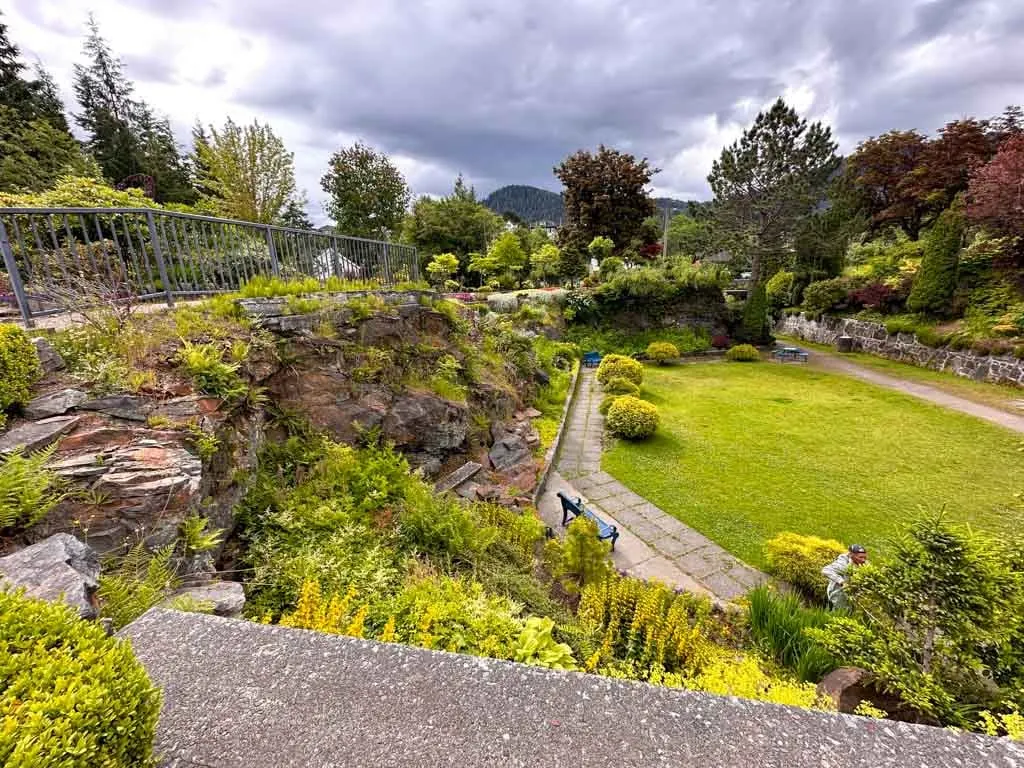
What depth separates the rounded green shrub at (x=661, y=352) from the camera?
16847 mm

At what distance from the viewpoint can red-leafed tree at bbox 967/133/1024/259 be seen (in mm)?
12000

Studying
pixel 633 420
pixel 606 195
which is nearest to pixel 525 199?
pixel 606 195

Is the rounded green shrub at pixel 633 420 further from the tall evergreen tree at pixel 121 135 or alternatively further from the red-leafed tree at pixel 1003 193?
the tall evergreen tree at pixel 121 135

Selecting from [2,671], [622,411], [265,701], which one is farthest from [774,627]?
[622,411]

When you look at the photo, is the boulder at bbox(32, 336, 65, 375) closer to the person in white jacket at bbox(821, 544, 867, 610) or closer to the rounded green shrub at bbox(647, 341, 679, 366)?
the person in white jacket at bbox(821, 544, 867, 610)

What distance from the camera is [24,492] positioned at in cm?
226

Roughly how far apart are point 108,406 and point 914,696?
229 inches

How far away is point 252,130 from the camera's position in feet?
40.0

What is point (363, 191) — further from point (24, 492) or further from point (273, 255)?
point (24, 492)

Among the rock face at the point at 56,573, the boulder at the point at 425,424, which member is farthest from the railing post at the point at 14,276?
the boulder at the point at 425,424

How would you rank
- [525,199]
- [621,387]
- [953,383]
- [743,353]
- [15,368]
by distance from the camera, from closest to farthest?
[15,368] → [621,387] → [953,383] → [743,353] → [525,199]

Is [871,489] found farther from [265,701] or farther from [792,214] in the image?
[792,214]

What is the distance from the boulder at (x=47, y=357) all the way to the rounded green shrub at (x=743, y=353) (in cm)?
2027

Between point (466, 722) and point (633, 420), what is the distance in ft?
27.7
